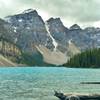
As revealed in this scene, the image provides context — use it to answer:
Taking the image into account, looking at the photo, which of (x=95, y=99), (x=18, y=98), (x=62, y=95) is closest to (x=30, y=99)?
(x=18, y=98)

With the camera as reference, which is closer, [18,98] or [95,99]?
[95,99]

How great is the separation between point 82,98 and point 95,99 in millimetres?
2444

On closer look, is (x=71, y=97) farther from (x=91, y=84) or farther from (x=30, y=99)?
(x=91, y=84)

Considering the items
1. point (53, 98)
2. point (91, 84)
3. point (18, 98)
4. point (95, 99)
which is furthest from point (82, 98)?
point (91, 84)

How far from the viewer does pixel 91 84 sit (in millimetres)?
118188

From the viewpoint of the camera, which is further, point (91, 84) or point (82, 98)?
point (91, 84)

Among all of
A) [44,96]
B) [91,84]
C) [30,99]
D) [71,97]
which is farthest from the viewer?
[91,84]

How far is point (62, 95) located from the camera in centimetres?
7044

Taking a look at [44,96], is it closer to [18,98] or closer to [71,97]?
[18,98]

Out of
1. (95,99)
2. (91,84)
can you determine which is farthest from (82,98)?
(91,84)

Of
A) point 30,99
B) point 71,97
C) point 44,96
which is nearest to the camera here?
point 71,97

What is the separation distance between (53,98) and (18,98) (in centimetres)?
744

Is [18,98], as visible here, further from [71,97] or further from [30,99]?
[71,97]

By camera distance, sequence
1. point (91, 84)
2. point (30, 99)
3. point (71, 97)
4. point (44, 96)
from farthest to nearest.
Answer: point (91, 84)
point (44, 96)
point (30, 99)
point (71, 97)
